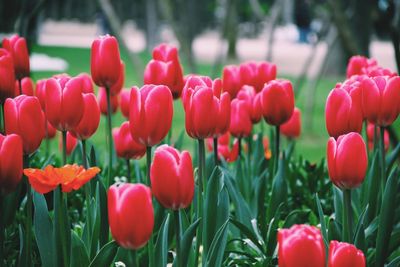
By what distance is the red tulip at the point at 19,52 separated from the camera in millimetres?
2578

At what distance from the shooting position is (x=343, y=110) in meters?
2.05

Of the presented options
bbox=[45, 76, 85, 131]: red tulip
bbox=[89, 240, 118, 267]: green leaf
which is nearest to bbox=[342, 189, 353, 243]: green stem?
bbox=[89, 240, 118, 267]: green leaf

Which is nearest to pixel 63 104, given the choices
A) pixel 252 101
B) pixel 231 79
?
pixel 252 101

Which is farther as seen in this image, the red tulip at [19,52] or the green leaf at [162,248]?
the red tulip at [19,52]

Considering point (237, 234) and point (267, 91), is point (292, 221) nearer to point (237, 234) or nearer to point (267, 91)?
point (237, 234)

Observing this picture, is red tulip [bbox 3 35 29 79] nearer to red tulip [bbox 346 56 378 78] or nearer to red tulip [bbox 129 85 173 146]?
red tulip [bbox 129 85 173 146]

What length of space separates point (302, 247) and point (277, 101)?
43.4 inches

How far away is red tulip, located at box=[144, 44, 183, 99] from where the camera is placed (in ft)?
7.95

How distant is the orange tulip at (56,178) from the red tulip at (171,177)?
6.3 inches

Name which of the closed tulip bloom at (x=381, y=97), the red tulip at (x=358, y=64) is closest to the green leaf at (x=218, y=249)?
the closed tulip bloom at (x=381, y=97)

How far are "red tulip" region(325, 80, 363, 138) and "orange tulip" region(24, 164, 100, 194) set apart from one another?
0.70m

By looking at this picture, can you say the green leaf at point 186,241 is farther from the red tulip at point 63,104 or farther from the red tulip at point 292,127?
the red tulip at point 292,127

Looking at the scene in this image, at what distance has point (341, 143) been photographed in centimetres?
173

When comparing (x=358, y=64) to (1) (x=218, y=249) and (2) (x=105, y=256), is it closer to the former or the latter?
(1) (x=218, y=249)
